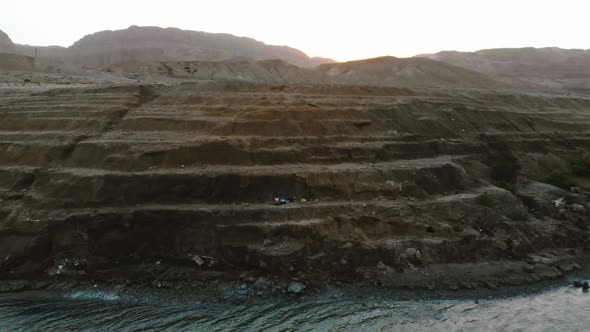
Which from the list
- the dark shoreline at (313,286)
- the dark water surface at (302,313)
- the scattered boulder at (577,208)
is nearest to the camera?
the dark water surface at (302,313)

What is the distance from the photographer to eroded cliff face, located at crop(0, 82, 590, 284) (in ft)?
39.1

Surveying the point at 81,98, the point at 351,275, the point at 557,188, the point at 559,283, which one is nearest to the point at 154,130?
the point at 81,98

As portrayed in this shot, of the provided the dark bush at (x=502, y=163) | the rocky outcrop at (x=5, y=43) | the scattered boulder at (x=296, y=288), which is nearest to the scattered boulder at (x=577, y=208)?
the dark bush at (x=502, y=163)

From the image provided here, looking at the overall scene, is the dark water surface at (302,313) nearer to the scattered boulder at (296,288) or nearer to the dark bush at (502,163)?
A: the scattered boulder at (296,288)

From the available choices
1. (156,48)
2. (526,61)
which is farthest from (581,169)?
(156,48)

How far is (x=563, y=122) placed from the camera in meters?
22.0

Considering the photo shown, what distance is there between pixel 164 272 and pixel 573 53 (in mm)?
89777

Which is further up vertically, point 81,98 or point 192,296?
point 81,98

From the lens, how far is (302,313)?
996cm

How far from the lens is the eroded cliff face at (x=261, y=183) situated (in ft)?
39.1

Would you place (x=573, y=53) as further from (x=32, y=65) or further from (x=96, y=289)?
(x=96, y=289)

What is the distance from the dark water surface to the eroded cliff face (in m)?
1.15

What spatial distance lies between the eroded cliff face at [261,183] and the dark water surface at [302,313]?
1152 mm

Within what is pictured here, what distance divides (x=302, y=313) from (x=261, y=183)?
4654mm
